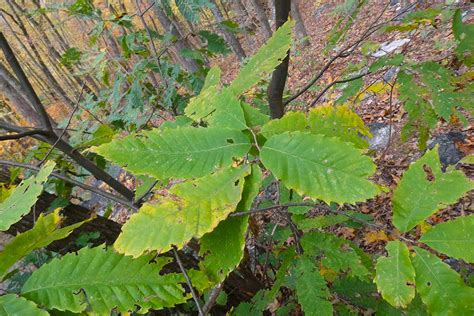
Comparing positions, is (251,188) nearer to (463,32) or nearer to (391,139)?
(463,32)

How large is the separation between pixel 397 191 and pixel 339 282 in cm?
116

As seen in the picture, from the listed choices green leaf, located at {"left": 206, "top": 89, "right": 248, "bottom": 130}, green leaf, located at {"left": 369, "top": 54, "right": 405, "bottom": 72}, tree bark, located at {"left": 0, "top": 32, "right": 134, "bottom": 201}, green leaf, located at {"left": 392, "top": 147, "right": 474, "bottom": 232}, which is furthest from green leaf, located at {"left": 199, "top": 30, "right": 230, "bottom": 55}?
green leaf, located at {"left": 392, "top": 147, "right": 474, "bottom": 232}

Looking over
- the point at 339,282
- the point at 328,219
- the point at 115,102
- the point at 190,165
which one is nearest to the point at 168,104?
the point at 115,102

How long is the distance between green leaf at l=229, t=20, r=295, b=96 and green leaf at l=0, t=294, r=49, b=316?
84cm

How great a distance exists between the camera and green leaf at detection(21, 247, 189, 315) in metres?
0.95

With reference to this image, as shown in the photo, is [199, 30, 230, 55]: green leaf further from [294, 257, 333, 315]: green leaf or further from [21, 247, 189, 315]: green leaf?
[21, 247, 189, 315]: green leaf

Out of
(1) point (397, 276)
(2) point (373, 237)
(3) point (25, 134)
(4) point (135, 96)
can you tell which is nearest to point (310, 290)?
(1) point (397, 276)

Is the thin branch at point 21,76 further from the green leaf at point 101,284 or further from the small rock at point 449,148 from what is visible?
the small rock at point 449,148

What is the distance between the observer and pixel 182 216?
81 cm

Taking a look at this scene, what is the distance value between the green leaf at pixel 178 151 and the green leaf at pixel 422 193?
0.51m

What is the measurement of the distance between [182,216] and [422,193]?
72 centimetres

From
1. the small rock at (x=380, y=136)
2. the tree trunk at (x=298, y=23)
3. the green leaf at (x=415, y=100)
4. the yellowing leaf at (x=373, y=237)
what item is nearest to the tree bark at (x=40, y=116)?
the green leaf at (x=415, y=100)

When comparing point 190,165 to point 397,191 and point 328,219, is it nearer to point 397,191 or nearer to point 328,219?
point 397,191

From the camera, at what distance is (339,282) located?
2.03 metres
